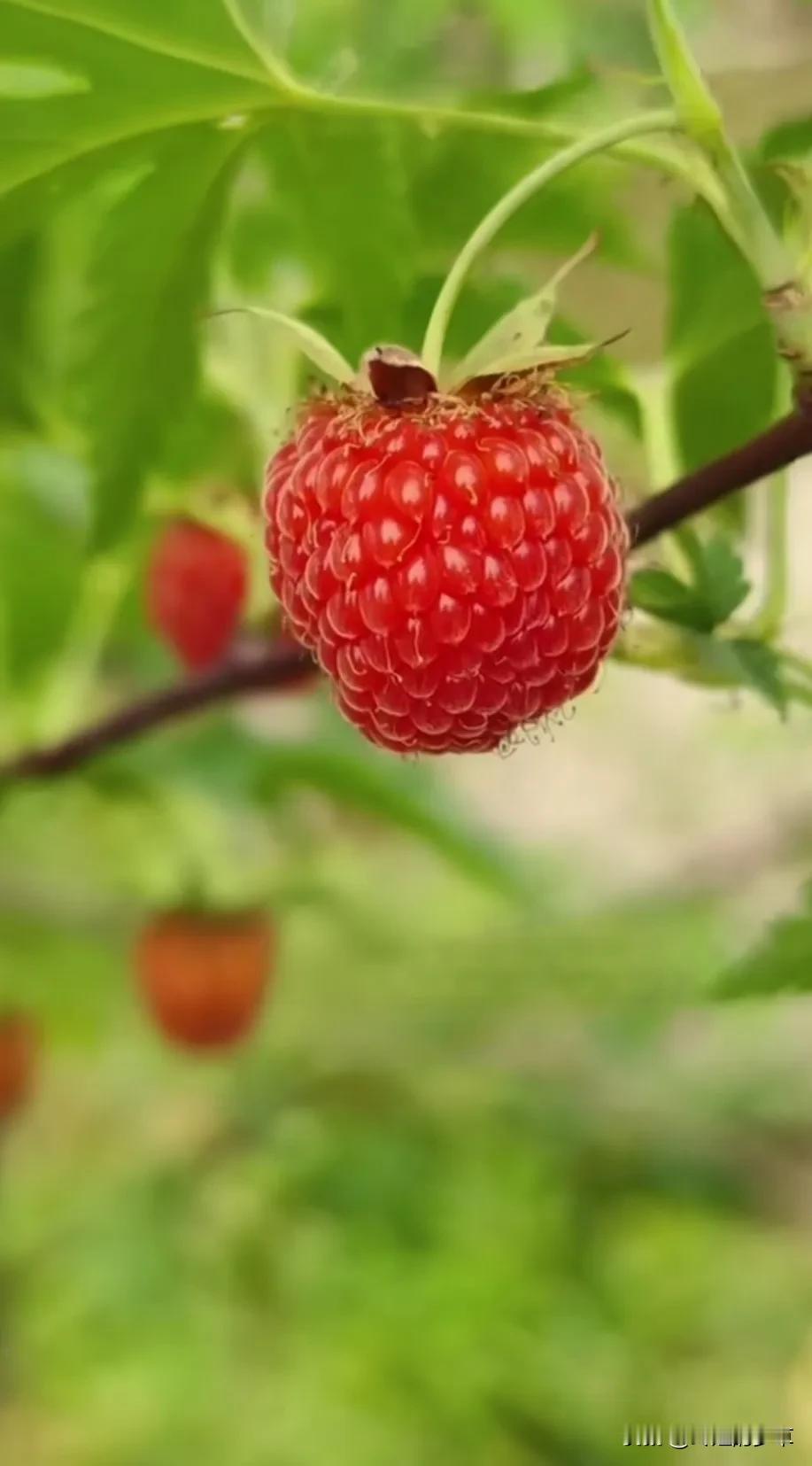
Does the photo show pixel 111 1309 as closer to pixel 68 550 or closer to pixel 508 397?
pixel 68 550

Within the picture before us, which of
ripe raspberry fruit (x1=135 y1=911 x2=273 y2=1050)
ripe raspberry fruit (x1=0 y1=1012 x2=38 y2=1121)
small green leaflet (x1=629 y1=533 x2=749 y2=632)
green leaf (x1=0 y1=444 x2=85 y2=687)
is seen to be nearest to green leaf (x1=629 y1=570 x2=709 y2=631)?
small green leaflet (x1=629 y1=533 x2=749 y2=632)

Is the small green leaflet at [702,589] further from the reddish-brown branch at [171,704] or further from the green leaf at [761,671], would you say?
the reddish-brown branch at [171,704]

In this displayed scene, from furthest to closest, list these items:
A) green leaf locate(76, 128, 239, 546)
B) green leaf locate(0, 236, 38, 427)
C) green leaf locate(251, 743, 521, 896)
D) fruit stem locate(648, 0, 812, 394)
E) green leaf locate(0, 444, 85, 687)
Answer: green leaf locate(251, 743, 521, 896) < green leaf locate(0, 444, 85, 687) < green leaf locate(0, 236, 38, 427) < green leaf locate(76, 128, 239, 546) < fruit stem locate(648, 0, 812, 394)

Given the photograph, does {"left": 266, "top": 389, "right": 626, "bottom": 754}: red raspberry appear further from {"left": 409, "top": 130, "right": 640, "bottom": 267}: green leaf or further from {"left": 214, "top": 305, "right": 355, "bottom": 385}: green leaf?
{"left": 409, "top": 130, "right": 640, "bottom": 267}: green leaf

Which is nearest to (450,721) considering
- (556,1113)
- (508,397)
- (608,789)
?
(508,397)

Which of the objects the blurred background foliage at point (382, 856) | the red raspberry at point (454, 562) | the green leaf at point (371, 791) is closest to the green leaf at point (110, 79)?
the blurred background foliage at point (382, 856)
